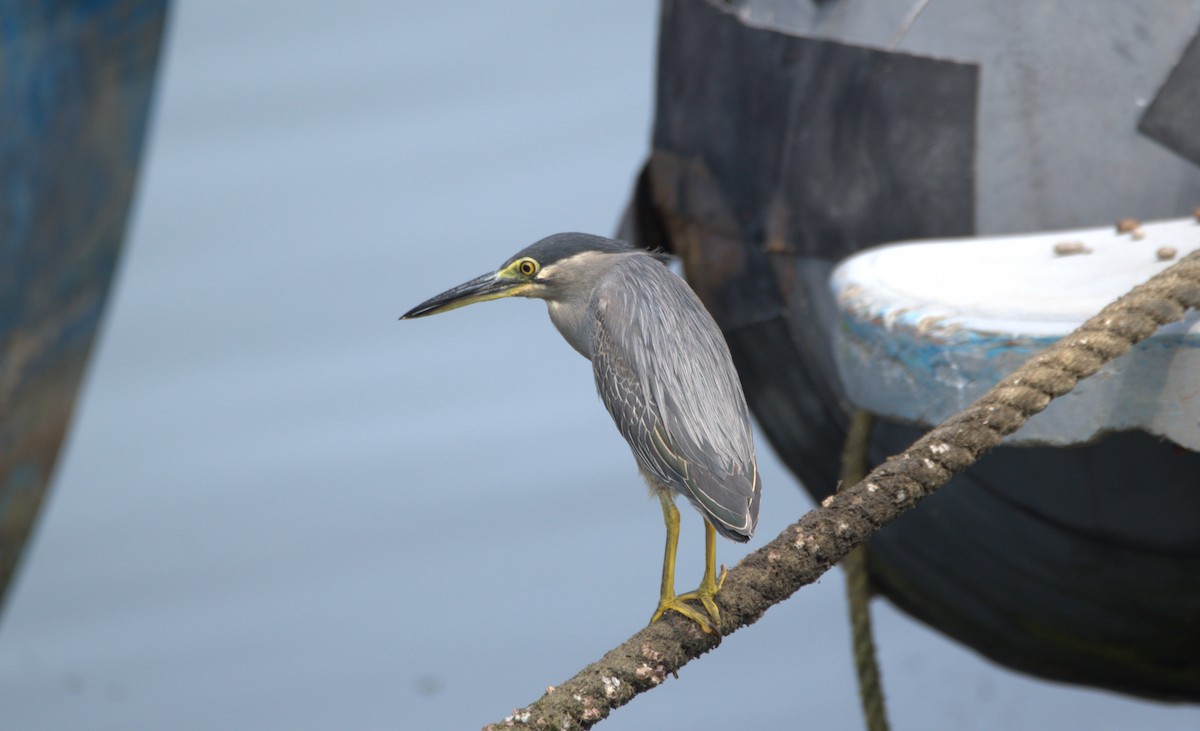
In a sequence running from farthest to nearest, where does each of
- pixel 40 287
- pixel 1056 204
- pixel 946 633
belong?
pixel 40 287, pixel 946 633, pixel 1056 204

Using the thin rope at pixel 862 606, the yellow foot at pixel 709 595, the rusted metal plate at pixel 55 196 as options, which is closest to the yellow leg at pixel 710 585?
the yellow foot at pixel 709 595

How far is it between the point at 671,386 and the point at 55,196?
4.82ft

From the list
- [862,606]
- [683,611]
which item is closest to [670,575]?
[683,611]

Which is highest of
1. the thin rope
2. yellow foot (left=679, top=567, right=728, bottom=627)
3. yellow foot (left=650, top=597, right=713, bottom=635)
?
yellow foot (left=679, top=567, right=728, bottom=627)

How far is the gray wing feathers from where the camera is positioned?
2.23 ft

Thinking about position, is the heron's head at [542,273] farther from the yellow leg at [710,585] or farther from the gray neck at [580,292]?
the yellow leg at [710,585]

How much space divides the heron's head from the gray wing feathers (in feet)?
0.04

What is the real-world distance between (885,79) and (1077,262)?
29cm

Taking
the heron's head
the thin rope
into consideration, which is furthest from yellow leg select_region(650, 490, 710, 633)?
the thin rope

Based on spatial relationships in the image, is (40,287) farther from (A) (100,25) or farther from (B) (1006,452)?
(B) (1006,452)

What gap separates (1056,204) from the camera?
1214mm

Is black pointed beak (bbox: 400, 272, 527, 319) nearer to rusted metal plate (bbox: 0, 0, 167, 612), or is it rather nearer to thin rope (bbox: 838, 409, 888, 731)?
thin rope (bbox: 838, 409, 888, 731)

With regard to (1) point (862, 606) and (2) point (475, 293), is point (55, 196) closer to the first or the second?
(1) point (862, 606)

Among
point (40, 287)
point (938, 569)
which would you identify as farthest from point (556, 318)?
point (40, 287)
